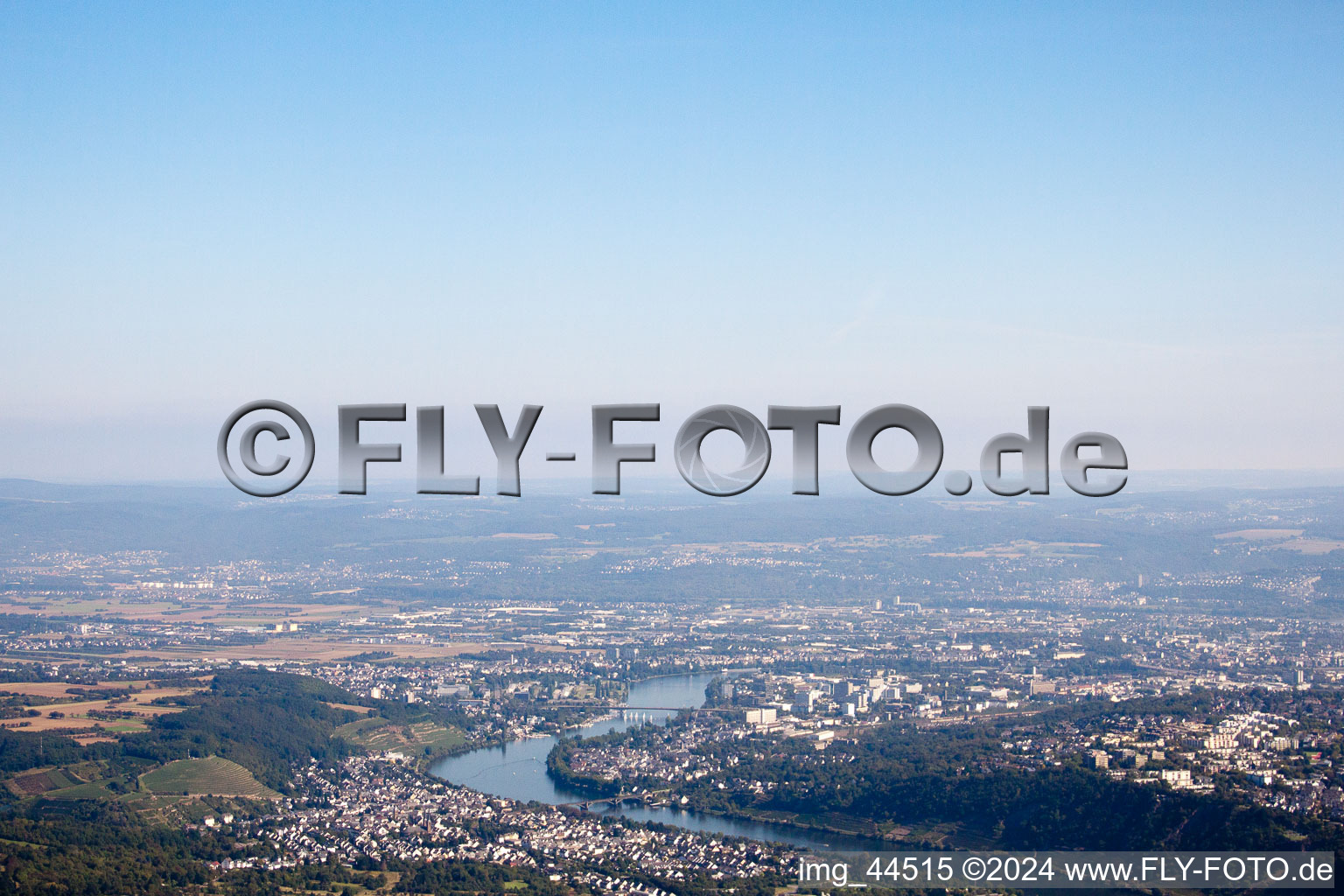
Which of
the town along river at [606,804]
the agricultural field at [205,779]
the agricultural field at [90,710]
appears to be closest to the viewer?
the town along river at [606,804]

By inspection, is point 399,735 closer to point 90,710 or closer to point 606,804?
point 90,710

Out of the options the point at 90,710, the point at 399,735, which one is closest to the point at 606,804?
the point at 399,735

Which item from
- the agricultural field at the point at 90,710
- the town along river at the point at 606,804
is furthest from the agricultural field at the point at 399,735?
the agricultural field at the point at 90,710

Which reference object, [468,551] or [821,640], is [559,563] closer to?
[468,551]

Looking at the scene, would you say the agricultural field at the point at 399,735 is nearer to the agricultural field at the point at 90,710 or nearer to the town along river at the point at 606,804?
the town along river at the point at 606,804

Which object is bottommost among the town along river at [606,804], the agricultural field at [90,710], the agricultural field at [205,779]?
the town along river at [606,804]

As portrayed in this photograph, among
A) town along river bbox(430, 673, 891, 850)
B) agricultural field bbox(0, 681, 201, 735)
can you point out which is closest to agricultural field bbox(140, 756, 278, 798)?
agricultural field bbox(0, 681, 201, 735)

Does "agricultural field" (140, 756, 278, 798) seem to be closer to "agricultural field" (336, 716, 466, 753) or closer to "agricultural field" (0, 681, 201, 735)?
"agricultural field" (0, 681, 201, 735)
